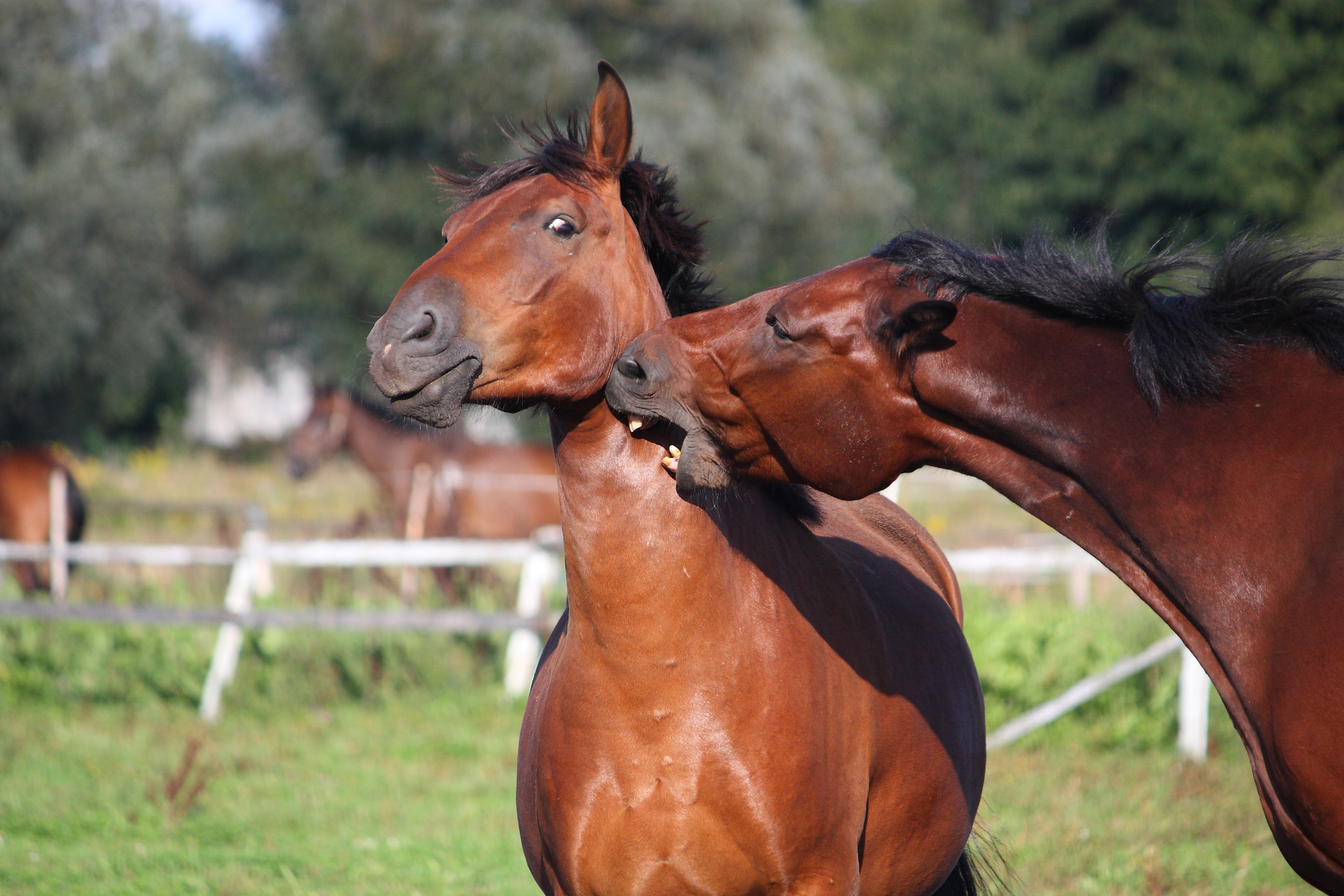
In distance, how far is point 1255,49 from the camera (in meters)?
26.2

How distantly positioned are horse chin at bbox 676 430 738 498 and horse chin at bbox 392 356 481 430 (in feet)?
1.56

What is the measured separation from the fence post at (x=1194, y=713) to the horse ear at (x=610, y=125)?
529cm

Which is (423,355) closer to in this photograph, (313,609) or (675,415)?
(675,415)

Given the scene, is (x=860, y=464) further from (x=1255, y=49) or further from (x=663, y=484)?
(x=1255, y=49)

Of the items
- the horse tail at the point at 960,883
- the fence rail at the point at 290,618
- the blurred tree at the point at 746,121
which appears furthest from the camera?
the blurred tree at the point at 746,121

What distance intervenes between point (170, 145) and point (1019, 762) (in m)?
20.8

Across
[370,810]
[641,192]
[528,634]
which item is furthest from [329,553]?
[641,192]

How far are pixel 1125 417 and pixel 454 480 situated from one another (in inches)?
391

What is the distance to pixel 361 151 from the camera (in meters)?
21.3

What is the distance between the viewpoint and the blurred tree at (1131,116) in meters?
26.2

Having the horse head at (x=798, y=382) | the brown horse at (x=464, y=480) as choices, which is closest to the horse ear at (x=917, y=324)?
the horse head at (x=798, y=382)

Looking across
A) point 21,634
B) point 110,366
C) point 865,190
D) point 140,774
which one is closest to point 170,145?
point 110,366

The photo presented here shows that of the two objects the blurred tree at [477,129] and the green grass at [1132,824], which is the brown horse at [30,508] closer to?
the blurred tree at [477,129]

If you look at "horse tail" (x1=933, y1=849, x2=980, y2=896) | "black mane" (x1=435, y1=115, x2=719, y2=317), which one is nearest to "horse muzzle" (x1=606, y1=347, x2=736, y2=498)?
"black mane" (x1=435, y1=115, x2=719, y2=317)
